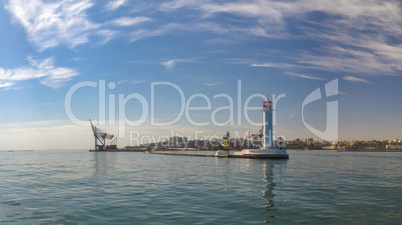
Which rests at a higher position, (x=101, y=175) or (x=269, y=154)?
(x=101, y=175)

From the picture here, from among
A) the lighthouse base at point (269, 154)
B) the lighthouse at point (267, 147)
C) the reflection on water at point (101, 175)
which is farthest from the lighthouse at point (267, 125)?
the reflection on water at point (101, 175)

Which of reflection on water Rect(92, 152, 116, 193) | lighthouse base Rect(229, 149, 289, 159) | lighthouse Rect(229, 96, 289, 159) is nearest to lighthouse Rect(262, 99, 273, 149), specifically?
lighthouse Rect(229, 96, 289, 159)

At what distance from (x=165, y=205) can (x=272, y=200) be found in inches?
274

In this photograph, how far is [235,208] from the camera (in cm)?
1698

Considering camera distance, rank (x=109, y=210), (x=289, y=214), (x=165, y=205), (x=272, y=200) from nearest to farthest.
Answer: (x=289, y=214)
(x=109, y=210)
(x=165, y=205)
(x=272, y=200)

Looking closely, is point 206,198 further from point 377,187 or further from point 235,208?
point 377,187

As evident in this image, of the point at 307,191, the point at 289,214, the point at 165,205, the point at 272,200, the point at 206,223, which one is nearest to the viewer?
the point at 206,223

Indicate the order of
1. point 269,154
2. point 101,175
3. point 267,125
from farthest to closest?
point 267,125
point 269,154
point 101,175

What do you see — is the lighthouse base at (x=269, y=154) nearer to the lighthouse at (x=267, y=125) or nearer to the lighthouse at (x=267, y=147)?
the lighthouse at (x=267, y=147)

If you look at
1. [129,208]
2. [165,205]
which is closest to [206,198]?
[165,205]

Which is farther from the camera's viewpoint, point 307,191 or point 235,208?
point 307,191

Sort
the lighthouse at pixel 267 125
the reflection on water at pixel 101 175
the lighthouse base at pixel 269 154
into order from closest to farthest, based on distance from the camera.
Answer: the reflection on water at pixel 101 175, the lighthouse base at pixel 269 154, the lighthouse at pixel 267 125

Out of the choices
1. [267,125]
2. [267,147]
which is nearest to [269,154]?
[267,147]

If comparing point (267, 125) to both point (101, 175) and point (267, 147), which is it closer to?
point (267, 147)
